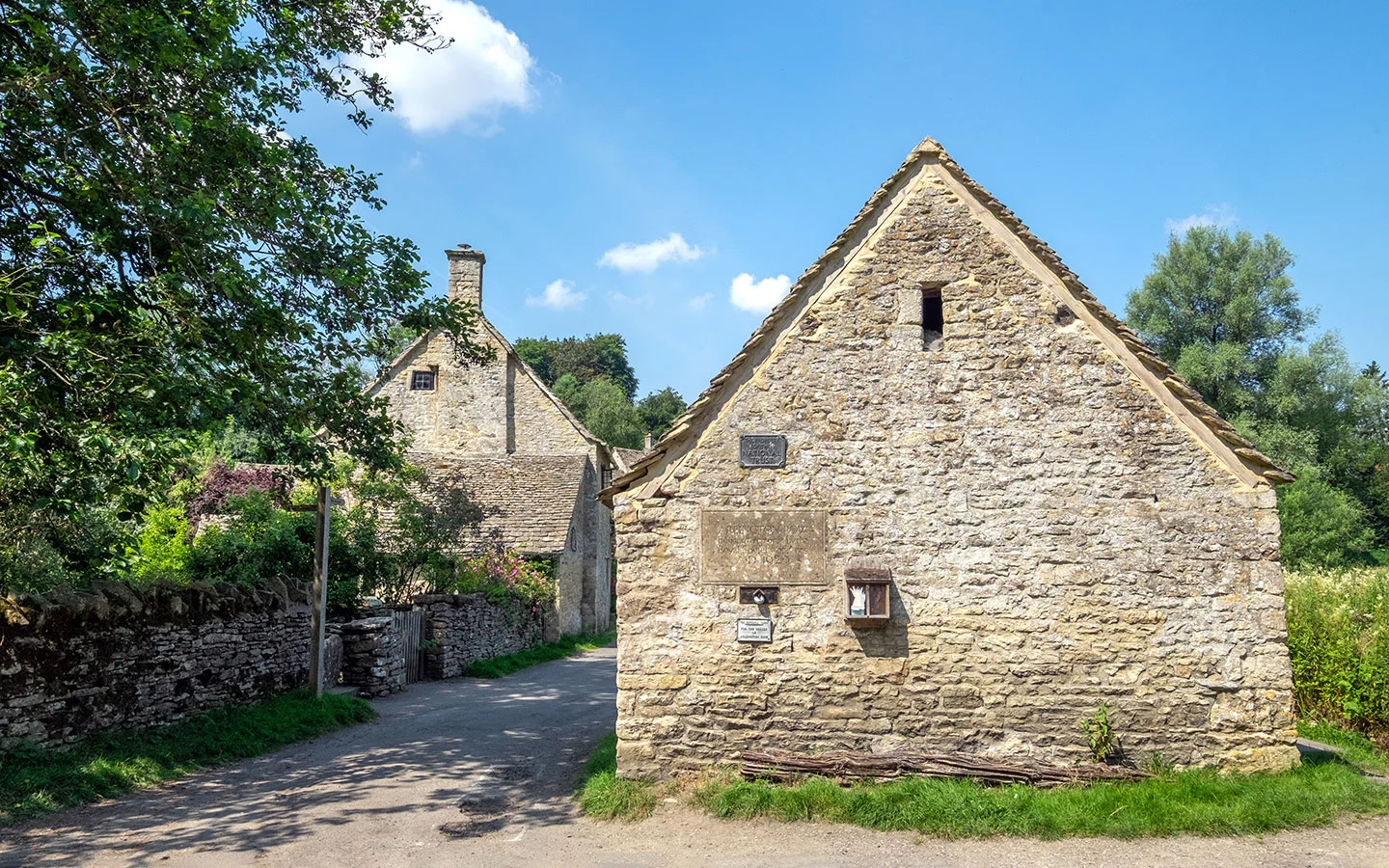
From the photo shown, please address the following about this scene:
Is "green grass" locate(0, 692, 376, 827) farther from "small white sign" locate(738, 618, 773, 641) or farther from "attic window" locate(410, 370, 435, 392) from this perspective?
"attic window" locate(410, 370, 435, 392)

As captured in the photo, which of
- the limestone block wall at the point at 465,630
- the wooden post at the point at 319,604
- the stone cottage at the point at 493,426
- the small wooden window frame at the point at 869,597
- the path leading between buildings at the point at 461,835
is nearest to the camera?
the path leading between buildings at the point at 461,835

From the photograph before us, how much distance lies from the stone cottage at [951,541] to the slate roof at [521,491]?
16524 mm

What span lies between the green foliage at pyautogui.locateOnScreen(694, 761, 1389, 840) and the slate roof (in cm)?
1756

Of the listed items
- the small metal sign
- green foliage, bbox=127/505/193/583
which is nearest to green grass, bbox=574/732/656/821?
the small metal sign

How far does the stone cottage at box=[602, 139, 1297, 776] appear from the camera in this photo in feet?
28.8

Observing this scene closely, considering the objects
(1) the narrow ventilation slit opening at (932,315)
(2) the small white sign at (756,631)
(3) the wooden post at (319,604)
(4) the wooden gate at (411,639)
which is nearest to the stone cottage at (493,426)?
(4) the wooden gate at (411,639)

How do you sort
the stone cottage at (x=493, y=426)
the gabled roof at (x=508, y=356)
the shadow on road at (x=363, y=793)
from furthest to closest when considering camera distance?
the gabled roof at (x=508, y=356) < the stone cottage at (x=493, y=426) < the shadow on road at (x=363, y=793)

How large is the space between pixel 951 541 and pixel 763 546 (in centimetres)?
195

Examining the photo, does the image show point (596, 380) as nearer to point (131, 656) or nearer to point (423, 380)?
point (423, 380)

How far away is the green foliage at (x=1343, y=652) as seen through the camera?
464 inches

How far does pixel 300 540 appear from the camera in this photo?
17641 mm

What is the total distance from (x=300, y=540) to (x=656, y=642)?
1145 cm

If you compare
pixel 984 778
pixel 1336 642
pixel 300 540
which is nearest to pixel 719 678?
pixel 984 778

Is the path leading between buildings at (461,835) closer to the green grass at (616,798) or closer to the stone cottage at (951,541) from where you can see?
the green grass at (616,798)
